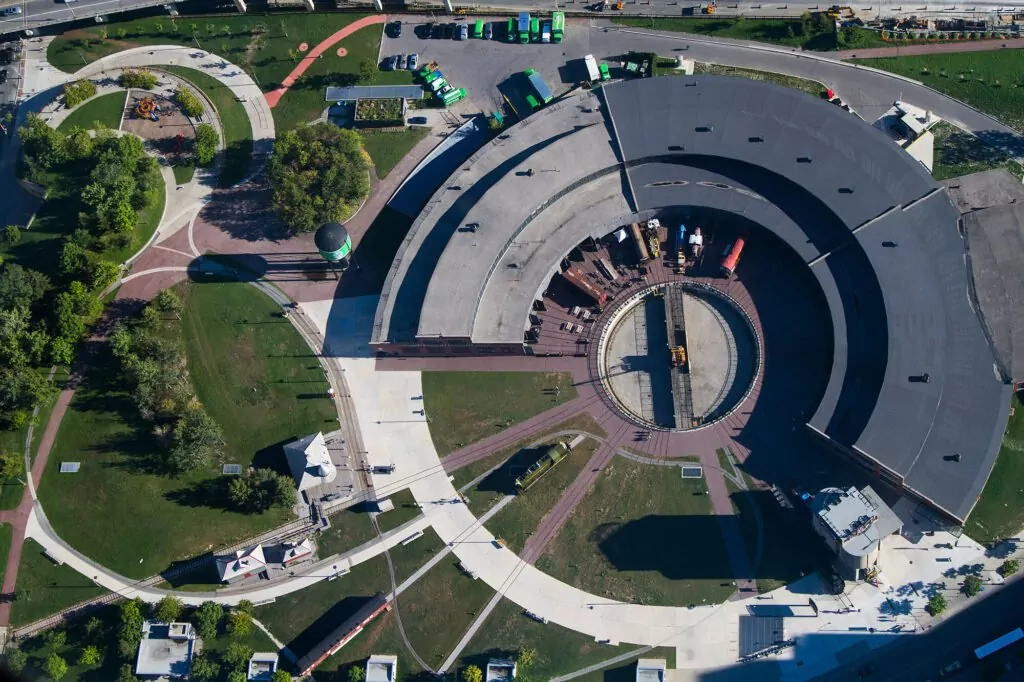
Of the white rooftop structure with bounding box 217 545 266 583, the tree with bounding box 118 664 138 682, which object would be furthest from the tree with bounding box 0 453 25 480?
the white rooftop structure with bounding box 217 545 266 583

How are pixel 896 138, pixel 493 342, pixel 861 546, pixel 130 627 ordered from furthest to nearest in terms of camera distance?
1. pixel 896 138
2. pixel 493 342
3. pixel 130 627
4. pixel 861 546

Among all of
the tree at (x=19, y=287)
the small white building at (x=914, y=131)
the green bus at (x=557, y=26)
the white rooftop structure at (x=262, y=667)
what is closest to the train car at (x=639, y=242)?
the green bus at (x=557, y=26)

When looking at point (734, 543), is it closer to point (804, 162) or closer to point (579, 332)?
point (579, 332)

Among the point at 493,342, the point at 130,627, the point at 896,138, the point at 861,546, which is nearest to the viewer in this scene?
the point at 861,546

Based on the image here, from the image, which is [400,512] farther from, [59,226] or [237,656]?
[59,226]

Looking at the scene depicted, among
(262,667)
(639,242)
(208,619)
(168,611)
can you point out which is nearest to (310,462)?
(208,619)

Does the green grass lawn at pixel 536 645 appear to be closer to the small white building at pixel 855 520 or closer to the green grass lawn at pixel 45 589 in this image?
the small white building at pixel 855 520

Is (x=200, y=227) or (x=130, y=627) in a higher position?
(x=200, y=227)

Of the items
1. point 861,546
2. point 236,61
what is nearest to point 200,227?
point 236,61
